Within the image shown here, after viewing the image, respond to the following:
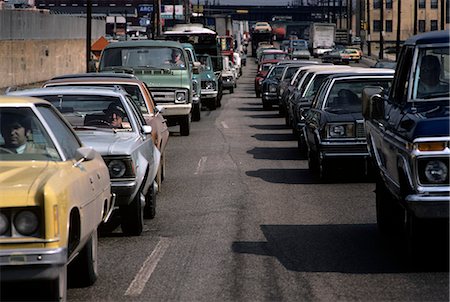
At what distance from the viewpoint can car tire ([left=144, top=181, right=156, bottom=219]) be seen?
13.0 meters

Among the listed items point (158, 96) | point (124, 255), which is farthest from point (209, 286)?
point (158, 96)

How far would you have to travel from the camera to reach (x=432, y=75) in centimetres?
1041

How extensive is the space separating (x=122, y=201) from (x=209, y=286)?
2456mm

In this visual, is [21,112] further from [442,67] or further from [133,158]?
[442,67]

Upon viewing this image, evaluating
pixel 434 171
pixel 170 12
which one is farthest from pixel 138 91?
pixel 170 12

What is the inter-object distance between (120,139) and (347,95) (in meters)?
6.68

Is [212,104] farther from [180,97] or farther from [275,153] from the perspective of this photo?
[275,153]

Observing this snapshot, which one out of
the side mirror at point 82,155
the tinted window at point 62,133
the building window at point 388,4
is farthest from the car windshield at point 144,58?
the building window at point 388,4

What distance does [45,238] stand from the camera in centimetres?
716

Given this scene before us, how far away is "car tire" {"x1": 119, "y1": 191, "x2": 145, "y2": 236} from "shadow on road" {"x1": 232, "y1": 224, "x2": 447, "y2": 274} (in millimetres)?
1119

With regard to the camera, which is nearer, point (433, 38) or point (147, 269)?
point (147, 269)

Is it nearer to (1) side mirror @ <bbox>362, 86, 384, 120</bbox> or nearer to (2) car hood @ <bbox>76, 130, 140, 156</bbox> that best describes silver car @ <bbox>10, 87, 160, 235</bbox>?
(2) car hood @ <bbox>76, 130, 140, 156</bbox>

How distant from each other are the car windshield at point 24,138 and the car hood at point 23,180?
9.2 inches

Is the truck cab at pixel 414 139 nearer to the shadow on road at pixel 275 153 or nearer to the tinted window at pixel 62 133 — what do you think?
the tinted window at pixel 62 133
